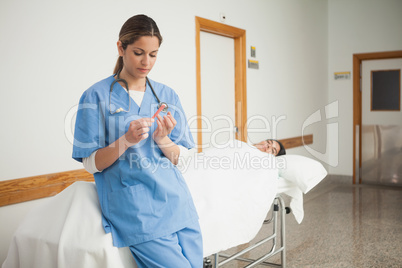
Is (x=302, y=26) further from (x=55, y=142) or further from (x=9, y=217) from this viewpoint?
(x=9, y=217)

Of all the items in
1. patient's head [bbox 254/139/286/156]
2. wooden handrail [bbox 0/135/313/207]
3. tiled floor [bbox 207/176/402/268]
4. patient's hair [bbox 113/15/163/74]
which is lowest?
tiled floor [bbox 207/176/402/268]

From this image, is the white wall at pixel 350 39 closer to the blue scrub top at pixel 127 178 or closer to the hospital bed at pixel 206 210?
the hospital bed at pixel 206 210

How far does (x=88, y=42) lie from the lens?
2777 mm

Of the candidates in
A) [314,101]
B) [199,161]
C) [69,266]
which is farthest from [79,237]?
[314,101]

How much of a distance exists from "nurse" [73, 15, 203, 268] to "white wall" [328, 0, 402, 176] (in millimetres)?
5311

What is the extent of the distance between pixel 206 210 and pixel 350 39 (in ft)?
16.7

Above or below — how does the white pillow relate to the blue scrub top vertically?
below

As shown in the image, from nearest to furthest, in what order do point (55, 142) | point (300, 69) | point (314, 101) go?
point (55, 142) → point (300, 69) → point (314, 101)

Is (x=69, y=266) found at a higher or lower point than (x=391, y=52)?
lower

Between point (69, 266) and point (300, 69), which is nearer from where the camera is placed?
point (69, 266)

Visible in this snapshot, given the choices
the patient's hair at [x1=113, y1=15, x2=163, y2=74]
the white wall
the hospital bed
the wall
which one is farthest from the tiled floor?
the patient's hair at [x1=113, y1=15, x2=163, y2=74]

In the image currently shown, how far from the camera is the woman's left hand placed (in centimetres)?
142

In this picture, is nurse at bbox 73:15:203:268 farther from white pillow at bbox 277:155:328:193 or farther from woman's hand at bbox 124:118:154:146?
white pillow at bbox 277:155:328:193

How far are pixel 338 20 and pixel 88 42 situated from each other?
4721mm
